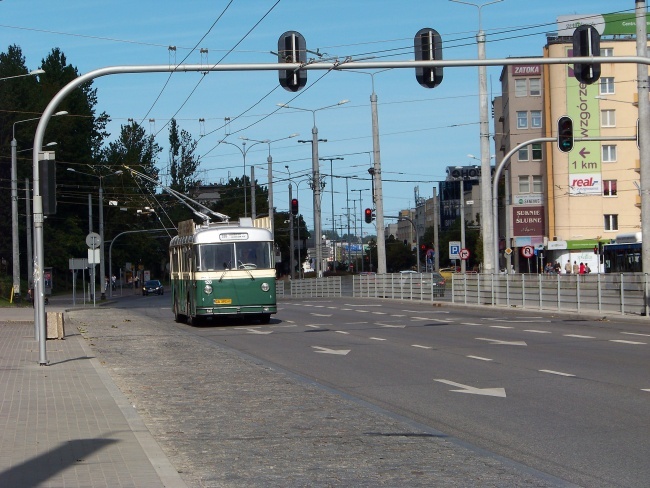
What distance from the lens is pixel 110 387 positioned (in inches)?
520

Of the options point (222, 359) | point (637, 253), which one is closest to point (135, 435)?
point (222, 359)

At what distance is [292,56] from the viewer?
1912cm

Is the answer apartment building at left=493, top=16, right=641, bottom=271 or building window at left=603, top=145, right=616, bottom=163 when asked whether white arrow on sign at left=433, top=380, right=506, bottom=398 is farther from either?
building window at left=603, top=145, right=616, bottom=163

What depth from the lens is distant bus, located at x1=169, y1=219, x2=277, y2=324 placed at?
28.5m

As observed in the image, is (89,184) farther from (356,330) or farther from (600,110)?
(356,330)

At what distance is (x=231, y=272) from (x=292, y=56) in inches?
419

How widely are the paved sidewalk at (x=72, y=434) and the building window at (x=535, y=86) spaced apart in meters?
74.5

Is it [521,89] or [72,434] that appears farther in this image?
[521,89]

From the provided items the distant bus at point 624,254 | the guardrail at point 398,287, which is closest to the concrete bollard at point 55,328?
the guardrail at point 398,287

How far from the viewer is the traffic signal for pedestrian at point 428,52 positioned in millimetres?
19312

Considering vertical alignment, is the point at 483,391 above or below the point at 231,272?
below

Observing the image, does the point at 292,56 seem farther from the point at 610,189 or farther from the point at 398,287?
the point at 610,189

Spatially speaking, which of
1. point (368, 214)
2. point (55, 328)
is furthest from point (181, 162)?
point (55, 328)

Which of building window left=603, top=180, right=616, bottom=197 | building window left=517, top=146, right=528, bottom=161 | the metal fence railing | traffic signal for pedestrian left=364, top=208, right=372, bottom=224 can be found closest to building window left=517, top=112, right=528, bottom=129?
building window left=517, top=146, right=528, bottom=161
